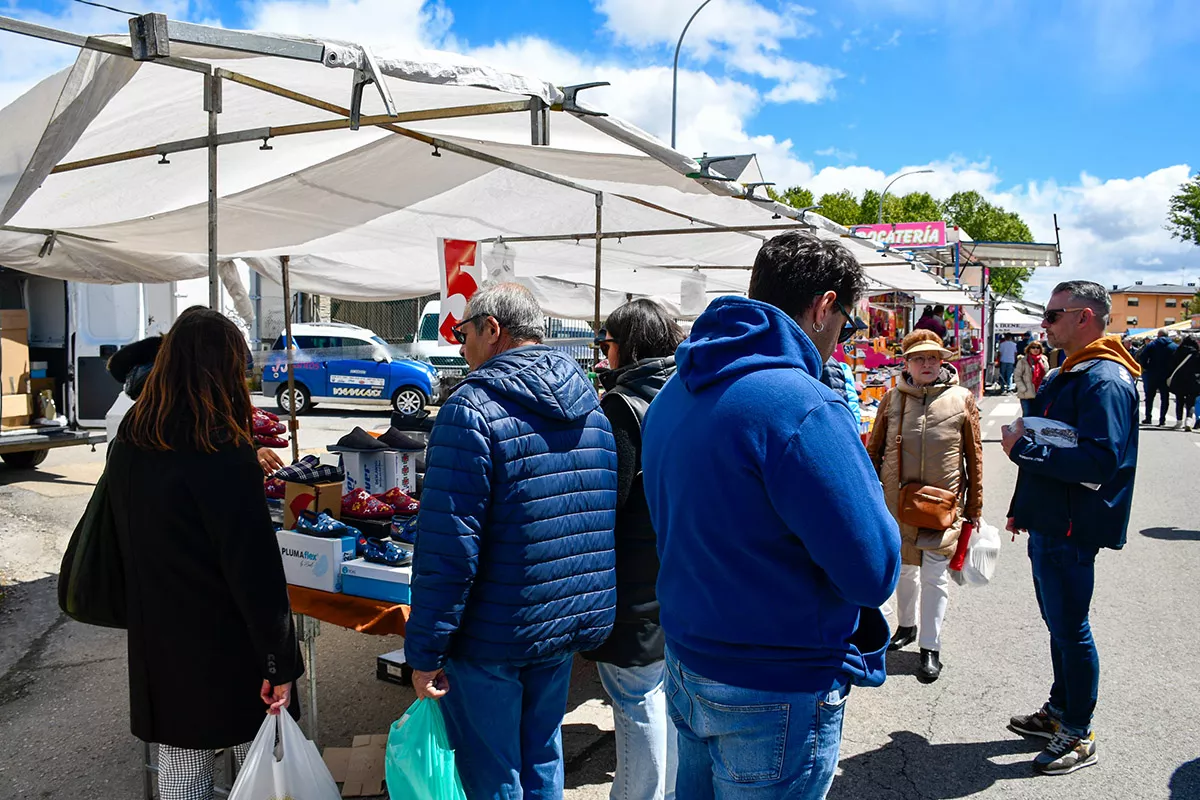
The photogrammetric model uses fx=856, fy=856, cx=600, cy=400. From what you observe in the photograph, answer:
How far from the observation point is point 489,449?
7.46 ft

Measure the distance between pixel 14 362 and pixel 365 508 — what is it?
790cm

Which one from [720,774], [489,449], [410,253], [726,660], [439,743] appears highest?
[410,253]

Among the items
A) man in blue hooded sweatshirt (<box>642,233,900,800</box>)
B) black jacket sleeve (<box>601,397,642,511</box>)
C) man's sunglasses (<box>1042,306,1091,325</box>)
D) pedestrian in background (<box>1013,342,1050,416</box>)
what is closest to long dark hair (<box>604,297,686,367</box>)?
Answer: black jacket sleeve (<box>601,397,642,511</box>)

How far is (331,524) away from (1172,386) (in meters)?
18.5

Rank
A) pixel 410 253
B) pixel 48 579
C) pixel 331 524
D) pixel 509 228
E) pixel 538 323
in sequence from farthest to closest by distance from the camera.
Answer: pixel 410 253 < pixel 509 228 < pixel 48 579 < pixel 331 524 < pixel 538 323

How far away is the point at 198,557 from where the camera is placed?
7.97ft

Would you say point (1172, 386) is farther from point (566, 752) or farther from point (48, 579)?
point (48, 579)

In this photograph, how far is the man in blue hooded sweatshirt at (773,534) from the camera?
1.62m

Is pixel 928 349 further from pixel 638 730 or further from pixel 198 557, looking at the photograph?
pixel 198 557

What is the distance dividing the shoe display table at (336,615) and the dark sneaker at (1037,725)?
114 inches

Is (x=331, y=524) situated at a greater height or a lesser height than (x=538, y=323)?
lesser

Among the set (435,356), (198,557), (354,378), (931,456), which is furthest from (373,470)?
(435,356)

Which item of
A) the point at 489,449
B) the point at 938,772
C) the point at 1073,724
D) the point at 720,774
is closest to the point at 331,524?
the point at 489,449

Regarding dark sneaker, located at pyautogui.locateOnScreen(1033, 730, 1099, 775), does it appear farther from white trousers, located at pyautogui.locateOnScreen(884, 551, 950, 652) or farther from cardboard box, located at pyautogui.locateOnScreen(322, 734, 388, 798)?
cardboard box, located at pyautogui.locateOnScreen(322, 734, 388, 798)
